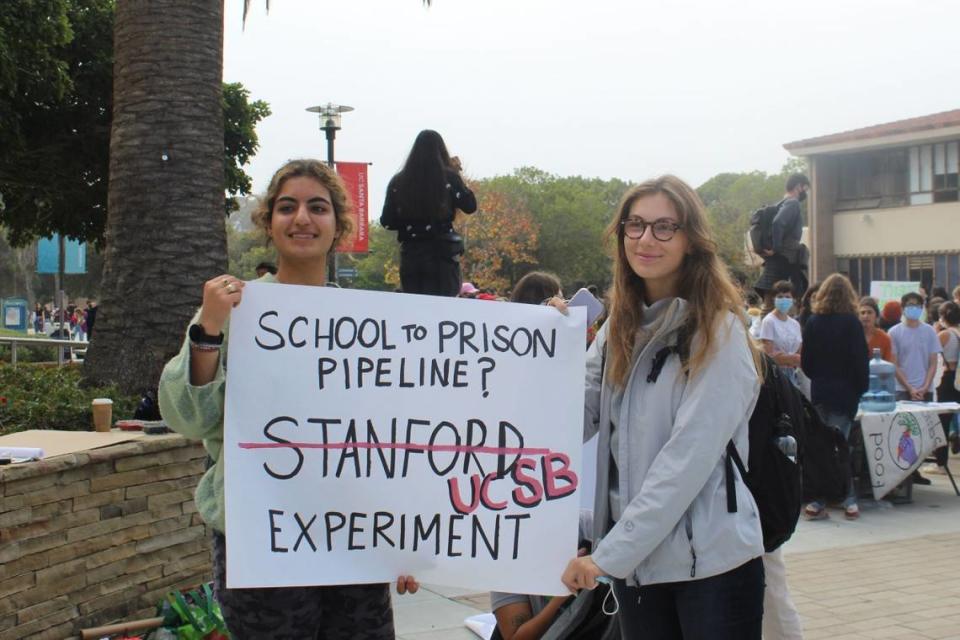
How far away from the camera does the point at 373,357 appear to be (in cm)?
299

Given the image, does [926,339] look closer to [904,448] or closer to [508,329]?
[904,448]

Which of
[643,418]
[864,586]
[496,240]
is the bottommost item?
[864,586]

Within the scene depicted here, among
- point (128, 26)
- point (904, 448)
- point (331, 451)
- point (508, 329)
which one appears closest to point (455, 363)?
point (508, 329)

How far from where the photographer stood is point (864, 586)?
634 centimetres

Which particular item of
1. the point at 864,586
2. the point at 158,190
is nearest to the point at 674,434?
the point at 864,586

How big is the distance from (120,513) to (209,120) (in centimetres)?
303

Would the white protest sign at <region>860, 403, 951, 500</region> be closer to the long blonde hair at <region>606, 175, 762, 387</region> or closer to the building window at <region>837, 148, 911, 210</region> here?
the long blonde hair at <region>606, 175, 762, 387</region>

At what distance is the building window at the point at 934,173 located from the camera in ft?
125

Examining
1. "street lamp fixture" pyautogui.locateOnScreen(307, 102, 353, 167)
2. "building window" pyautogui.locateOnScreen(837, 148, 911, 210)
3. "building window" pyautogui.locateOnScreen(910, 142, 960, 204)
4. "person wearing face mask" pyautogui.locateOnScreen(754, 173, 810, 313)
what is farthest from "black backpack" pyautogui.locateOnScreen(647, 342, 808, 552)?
"building window" pyautogui.locateOnScreen(837, 148, 911, 210)

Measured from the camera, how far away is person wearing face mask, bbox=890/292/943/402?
11023mm

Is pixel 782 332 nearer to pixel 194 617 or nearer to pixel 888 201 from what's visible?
pixel 194 617

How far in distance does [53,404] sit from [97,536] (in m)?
1.56

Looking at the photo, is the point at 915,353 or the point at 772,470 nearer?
the point at 772,470

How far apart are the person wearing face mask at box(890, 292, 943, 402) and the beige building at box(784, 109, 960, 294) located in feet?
93.2
